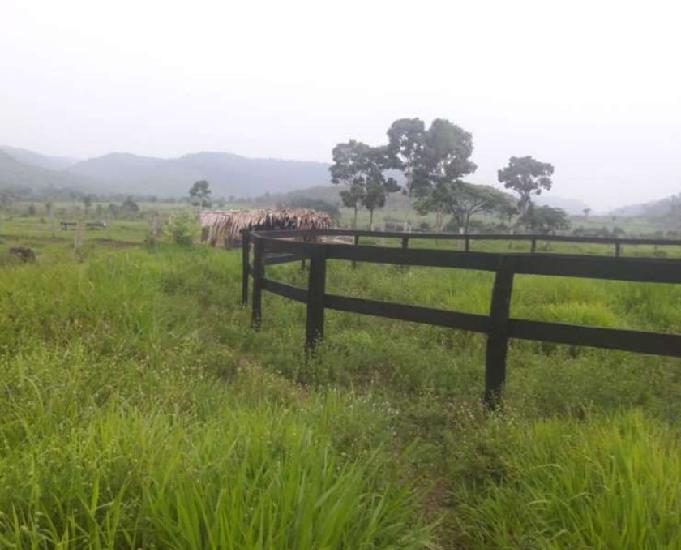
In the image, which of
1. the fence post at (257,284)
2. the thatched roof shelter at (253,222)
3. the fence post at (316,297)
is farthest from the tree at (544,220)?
the fence post at (316,297)

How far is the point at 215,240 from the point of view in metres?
21.9

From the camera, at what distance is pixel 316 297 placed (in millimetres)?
4941

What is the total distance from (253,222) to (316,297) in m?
16.2

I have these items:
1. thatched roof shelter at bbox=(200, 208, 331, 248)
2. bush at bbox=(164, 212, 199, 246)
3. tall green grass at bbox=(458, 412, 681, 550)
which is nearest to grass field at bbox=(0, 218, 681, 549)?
tall green grass at bbox=(458, 412, 681, 550)

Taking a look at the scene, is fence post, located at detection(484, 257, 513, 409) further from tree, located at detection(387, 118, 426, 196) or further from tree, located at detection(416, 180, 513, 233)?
tree, located at detection(387, 118, 426, 196)

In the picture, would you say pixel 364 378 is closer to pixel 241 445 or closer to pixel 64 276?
pixel 241 445

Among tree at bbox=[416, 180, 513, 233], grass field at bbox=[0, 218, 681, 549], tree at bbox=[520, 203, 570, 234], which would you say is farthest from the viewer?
tree at bbox=[520, 203, 570, 234]

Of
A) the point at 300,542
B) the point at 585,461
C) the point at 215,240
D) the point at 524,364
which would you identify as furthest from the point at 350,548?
the point at 215,240

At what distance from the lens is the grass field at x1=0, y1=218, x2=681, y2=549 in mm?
1780

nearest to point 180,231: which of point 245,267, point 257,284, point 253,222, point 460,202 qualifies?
point 253,222

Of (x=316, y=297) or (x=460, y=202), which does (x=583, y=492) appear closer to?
(x=316, y=297)

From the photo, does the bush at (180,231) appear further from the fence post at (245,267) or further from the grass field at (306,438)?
the grass field at (306,438)

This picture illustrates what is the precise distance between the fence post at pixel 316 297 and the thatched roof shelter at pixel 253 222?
15.3m

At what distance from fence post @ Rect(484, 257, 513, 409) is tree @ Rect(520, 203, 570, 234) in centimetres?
5690
